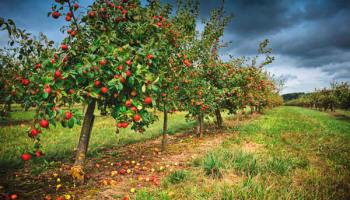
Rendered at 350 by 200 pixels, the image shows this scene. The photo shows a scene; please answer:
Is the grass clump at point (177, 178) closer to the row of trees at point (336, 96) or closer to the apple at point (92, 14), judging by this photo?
the apple at point (92, 14)

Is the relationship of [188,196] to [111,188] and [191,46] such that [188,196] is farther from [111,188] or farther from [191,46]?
[191,46]

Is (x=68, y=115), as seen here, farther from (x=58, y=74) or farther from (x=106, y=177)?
(x=106, y=177)

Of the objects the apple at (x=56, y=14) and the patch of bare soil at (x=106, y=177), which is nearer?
the apple at (x=56, y=14)

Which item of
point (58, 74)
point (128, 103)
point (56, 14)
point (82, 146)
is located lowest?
point (82, 146)

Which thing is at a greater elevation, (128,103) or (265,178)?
(128,103)

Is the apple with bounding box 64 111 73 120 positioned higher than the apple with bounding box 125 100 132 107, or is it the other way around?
the apple with bounding box 125 100 132 107

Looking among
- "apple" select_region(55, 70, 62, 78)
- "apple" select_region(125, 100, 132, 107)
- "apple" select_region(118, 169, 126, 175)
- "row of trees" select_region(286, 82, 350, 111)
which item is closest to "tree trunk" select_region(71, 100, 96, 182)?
"apple" select_region(118, 169, 126, 175)

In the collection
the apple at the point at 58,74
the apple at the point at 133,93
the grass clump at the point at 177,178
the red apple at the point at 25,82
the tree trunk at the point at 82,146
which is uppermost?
the apple at the point at 58,74

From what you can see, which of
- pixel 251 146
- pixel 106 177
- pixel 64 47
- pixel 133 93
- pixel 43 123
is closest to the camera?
pixel 43 123

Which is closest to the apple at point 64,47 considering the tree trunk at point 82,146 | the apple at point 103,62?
the apple at point 103,62

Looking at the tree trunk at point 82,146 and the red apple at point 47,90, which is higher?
the red apple at point 47,90

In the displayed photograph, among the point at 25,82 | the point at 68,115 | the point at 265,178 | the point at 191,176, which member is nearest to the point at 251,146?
the point at 265,178

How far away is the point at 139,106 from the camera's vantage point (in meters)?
3.22

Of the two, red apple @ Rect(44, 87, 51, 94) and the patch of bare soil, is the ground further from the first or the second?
red apple @ Rect(44, 87, 51, 94)
